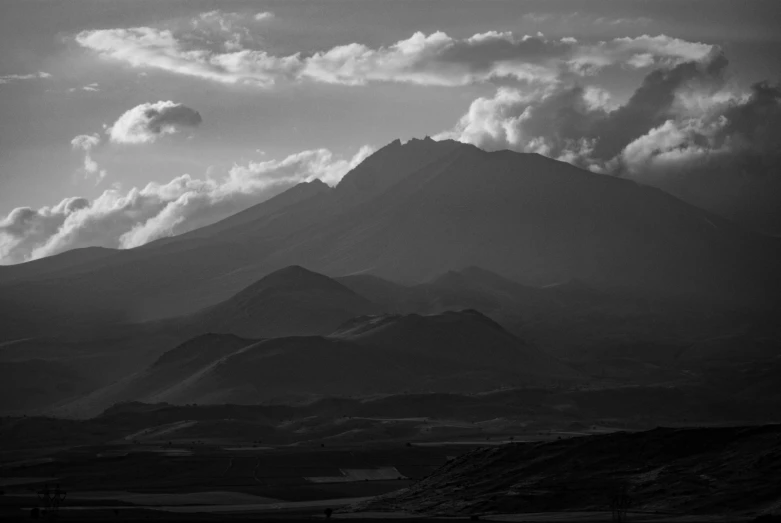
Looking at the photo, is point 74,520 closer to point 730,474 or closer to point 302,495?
point 302,495

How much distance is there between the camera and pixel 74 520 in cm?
8044

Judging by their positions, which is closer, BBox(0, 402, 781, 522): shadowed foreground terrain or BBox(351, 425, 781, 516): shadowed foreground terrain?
BBox(351, 425, 781, 516): shadowed foreground terrain

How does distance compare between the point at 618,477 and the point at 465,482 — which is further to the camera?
the point at 465,482

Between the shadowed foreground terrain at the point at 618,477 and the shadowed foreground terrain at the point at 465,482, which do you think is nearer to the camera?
the shadowed foreground terrain at the point at 618,477

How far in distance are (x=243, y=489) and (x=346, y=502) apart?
16374 mm

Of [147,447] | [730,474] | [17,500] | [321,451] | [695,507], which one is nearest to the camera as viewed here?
[695,507]

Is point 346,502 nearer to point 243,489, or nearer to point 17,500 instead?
point 243,489

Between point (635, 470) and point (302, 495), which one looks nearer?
point (635, 470)

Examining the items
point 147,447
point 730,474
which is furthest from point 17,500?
point 147,447

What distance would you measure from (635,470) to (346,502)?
2572 centimetres

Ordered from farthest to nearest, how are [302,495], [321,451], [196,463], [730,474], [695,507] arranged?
[321,451], [196,463], [302,495], [730,474], [695,507]

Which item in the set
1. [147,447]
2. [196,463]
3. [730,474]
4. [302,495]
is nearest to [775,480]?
[730,474]

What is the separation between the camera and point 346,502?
332ft

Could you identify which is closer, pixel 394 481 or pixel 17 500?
pixel 17 500
